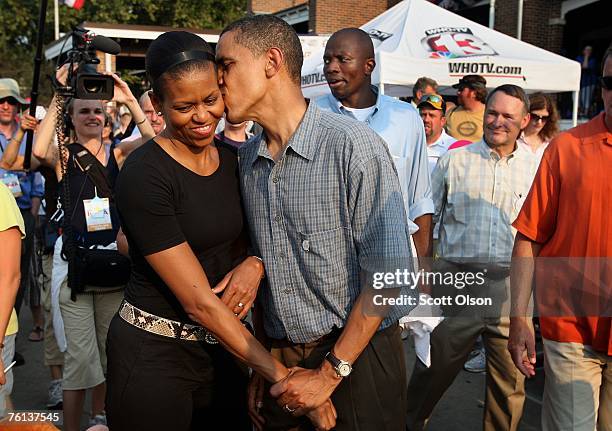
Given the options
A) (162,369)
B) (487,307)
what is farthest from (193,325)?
(487,307)

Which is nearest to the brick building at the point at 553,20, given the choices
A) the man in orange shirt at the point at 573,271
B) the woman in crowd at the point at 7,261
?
the man in orange shirt at the point at 573,271

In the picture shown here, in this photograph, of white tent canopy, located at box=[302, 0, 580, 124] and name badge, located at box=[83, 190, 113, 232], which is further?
white tent canopy, located at box=[302, 0, 580, 124]

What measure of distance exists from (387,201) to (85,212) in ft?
8.30

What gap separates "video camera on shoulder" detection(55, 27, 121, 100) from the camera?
4012 millimetres

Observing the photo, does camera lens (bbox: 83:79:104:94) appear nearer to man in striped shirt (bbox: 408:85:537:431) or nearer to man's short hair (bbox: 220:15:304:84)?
man's short hair (bbox: 220:15:304:84)

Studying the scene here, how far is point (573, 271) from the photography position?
290cm

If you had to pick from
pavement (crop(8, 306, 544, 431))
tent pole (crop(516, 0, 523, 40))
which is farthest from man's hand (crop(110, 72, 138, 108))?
tent pole (crop(516, 0, 523, 40))

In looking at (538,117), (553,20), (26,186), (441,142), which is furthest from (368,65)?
(553,20)

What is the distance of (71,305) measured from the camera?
13.3 ft

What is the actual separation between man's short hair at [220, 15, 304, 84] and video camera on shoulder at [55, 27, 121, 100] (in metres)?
2.01

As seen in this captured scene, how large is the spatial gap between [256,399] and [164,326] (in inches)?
17.5

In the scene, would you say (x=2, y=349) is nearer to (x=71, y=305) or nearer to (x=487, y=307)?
(x=71, y=305)

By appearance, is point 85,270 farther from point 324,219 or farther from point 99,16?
point 99,16

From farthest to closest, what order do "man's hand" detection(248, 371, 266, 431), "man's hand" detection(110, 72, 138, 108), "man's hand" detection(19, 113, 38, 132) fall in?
"man's hand" detection(19, 113, 38, 132) → "man's hand" detection(110, 72, 138, 108) → "man's hand" detection(248, 371, 266, 431)
